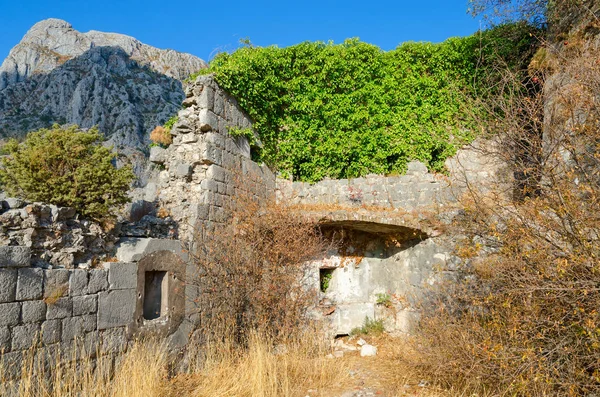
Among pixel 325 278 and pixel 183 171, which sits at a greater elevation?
pixel 183 171

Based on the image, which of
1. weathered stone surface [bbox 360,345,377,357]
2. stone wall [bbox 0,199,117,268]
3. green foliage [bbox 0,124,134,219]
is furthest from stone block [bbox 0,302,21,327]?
weathered stone surface [bbox 360,345,377,357]

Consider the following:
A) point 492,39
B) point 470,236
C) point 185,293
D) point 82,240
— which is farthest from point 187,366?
point 492,39

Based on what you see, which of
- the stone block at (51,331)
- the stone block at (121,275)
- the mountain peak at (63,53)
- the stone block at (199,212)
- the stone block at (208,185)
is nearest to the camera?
the stone block at (51,331)

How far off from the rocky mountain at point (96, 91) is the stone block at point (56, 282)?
2084 centimetres

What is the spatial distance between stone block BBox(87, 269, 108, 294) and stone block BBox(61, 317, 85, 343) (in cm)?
35

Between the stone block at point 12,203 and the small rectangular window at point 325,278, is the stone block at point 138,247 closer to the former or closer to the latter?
the stone block at point 12,203

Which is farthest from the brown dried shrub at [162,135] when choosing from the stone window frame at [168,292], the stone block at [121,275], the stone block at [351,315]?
the stone block at [351,315]

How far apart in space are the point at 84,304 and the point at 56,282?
17.6 inches

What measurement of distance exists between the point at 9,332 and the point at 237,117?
5404mm

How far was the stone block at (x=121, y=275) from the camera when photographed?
5.07 metres

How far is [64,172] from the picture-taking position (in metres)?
5.09

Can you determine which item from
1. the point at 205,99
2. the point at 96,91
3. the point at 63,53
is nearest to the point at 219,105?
the point at 205,99

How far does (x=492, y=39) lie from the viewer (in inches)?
369

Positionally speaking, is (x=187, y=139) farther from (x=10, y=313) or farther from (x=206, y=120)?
(x=10, y=313)
